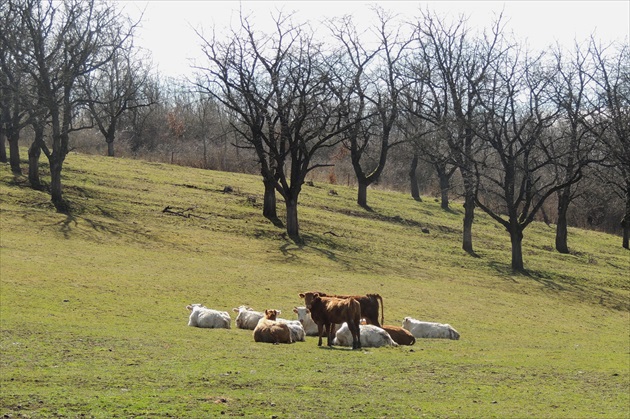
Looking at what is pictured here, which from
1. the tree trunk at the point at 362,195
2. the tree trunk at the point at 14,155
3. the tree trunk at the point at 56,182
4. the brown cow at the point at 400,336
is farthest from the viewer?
the tree trunk at the point at 362,195

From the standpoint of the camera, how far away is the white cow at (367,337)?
19.5 m

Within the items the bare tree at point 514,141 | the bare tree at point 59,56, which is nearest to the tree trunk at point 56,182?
the bare tree at point 59,56

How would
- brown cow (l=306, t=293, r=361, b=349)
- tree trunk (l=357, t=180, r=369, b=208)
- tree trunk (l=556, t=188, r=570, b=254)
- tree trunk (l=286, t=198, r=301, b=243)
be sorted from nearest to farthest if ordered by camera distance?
brown cow (l=306, t=293, r=361, b=349) → tree trunk (l=286, t=198, r=301, b=243) → tree trunk (l=556, t=188, r=570, b=254) → tree trunk (l=357, t=180, r=369, b=208)

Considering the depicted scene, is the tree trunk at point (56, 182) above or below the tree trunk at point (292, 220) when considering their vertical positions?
above

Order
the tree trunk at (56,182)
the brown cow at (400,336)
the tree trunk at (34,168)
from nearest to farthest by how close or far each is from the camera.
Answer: the brown cow at (400,336) → the tree trunk at (56,182) → the tree trunk at (34,168)

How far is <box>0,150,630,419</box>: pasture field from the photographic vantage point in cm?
1320

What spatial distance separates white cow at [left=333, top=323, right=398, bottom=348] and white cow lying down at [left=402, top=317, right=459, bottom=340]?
3.03 meters

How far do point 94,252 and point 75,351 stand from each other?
18.5 metres

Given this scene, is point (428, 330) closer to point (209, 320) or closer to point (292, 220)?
point (209, 320)

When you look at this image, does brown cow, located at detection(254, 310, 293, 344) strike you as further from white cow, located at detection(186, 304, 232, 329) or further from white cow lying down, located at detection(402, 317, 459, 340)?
white cow lying down, located at detection(402, 317, 459, 340)

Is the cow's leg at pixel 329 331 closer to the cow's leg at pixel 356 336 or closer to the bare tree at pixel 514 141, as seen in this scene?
the cow's leg at pixel 356 336

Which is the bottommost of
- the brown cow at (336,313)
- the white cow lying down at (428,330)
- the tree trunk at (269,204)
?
the white cow lying down at (428,330)

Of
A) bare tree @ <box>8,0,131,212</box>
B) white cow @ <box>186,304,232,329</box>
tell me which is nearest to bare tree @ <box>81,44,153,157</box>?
bare tree @ <box>8,0,131,212</box>

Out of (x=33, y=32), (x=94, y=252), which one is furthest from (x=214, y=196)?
(x=94, y=252)
